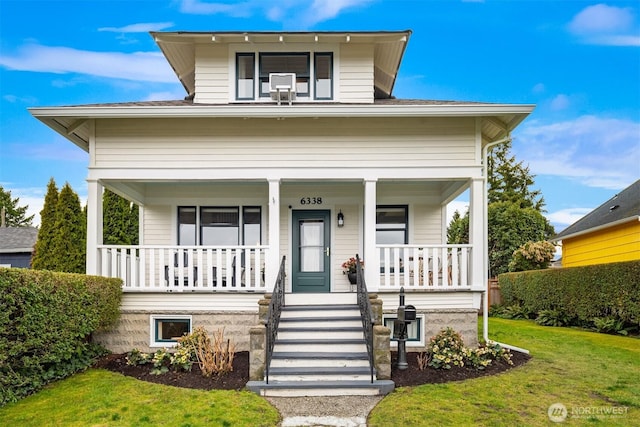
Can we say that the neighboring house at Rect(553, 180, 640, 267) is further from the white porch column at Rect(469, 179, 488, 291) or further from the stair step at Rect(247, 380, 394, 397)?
the stair step at Rect(247, 380, 394, 397)

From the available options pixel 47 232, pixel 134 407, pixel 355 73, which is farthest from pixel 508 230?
pixel 134 407

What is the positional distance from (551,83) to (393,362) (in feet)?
59.6

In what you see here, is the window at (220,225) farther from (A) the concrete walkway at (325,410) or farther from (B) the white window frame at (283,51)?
(A) the concrete walkway at (325,410)

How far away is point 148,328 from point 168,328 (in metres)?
0.40

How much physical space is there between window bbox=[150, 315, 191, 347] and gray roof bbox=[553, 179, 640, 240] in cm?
1153

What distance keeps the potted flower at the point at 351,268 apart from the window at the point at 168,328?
358 centimetres

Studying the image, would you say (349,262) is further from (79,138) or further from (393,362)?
(79,138)

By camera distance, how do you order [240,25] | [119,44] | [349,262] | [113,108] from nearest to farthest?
[113,108], [349,262], [119,44], [240,25]

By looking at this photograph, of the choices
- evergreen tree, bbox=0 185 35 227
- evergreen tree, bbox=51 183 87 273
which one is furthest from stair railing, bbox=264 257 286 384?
evergreen tree, bbox=0 185 35 227

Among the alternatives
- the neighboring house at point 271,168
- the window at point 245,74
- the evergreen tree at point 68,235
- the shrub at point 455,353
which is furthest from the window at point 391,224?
the evergreen tree at point 68,235

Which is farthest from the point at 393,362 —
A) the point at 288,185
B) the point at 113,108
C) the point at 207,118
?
the point at 113,108

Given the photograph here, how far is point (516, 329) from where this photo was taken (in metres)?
12.4

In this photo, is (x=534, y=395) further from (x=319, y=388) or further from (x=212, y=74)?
(x=212, y=74)
